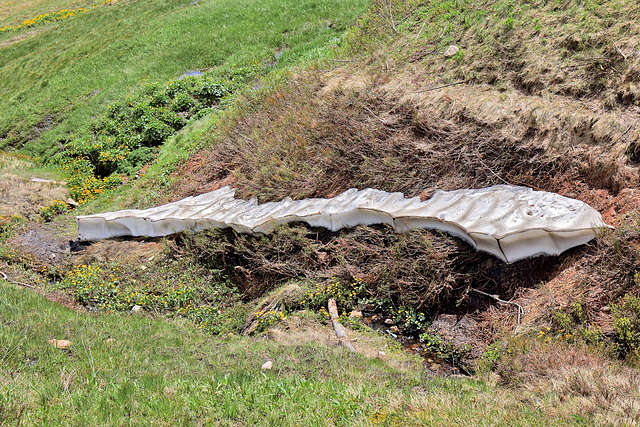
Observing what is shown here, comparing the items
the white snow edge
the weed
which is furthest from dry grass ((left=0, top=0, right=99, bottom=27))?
the white snow edge

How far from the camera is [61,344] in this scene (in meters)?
4.88

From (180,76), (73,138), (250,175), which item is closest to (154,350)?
(250,175)

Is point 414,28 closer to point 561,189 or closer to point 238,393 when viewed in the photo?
point 561,189

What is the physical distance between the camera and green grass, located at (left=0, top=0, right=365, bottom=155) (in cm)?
1925

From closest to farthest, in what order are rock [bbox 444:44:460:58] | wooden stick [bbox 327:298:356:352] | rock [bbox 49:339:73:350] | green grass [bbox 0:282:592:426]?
green grass [bbox 0:282:592:426] < rock [bbox 49:339:73:350] < wooden stick [bbox 327:298:356:352] < rock [bbox 444:44:460:58]

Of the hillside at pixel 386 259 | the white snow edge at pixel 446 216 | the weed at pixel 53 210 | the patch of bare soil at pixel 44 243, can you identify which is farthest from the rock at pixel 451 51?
the weed at pixel 53 210

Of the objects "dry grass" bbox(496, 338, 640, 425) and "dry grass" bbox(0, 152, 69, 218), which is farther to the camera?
"dry grass" bbox(0, 152, 69, 218)

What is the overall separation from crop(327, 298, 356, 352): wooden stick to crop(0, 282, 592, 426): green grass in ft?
1.25

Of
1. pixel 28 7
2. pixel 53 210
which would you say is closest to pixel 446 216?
pixel 53 210

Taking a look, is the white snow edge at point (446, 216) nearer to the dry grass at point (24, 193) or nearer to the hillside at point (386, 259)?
the hillside at point (386, 259)

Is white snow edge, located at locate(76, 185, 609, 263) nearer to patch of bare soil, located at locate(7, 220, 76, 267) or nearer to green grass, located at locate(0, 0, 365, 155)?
patch of bare soil, located at locate(7, 220, 76, 267)

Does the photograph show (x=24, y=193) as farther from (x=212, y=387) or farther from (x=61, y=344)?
(x=212, y=387)

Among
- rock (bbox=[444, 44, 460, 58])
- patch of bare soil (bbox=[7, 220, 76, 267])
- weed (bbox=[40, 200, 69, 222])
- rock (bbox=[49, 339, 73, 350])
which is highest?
rock (bbox=[444, 44, 460, 58])

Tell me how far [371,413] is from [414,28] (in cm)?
1103
